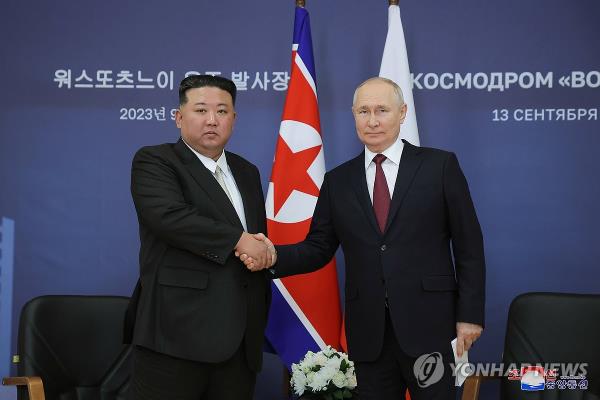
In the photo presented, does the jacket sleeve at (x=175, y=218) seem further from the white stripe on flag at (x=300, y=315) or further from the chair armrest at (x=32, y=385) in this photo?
the white stripe on flag at (x=300, y=315)

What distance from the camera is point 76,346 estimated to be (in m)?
3.09

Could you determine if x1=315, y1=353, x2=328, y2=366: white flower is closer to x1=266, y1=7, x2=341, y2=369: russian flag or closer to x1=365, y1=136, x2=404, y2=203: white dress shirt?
x1=266, y1=7, x2=341, y2=369: russian flag

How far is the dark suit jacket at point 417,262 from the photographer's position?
2379mm

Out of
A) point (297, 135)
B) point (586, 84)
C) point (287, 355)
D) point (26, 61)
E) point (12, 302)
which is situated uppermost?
point (26, 61)

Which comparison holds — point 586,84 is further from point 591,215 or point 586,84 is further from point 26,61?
point 26,61

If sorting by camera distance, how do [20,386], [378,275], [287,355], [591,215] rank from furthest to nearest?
[591,215] < [287,355] < [20,386] < [378,275]

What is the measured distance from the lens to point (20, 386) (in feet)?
8.89

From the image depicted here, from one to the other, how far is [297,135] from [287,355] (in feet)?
3.73

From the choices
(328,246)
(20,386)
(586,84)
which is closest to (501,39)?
(586,84)

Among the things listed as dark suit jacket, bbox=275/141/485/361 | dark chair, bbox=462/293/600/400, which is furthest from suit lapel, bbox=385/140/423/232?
dark chair, bbox=462/293/600/400

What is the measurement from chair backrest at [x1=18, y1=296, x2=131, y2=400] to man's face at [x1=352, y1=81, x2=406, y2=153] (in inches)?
55.7

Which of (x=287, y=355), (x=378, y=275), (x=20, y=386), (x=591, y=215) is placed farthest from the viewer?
(x=591, y=215)

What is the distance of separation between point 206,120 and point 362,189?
64 centimetres

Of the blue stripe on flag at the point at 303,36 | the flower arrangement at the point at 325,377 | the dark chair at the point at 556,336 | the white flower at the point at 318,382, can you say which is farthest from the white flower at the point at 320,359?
the blue stripe on flag at the point at 303,36
